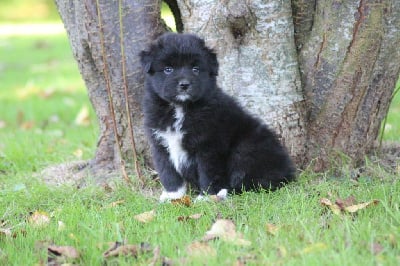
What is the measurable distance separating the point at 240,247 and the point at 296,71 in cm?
214

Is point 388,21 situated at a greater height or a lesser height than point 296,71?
greater

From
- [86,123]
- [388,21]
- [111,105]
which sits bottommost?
[86,123]

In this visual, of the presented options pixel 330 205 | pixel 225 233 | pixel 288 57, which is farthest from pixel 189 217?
pixel 288 57

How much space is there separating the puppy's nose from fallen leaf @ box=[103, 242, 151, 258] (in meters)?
1.41

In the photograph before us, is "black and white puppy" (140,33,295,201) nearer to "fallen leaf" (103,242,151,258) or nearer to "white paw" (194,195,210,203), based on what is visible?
"white paw" (194,195,210,203)

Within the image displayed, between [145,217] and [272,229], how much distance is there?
921 millimetres

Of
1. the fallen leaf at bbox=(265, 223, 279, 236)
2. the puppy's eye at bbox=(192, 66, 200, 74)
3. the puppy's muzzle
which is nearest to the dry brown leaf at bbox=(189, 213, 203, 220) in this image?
the fallen leaf at bbox=(265, 223, 279, 236)

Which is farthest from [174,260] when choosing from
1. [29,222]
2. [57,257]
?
[29,222]

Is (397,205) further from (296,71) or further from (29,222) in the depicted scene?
(29,222)

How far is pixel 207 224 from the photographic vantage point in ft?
13.5

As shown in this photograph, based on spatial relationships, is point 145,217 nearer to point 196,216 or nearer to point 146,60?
point 196,216

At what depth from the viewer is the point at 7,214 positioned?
4.72 metres

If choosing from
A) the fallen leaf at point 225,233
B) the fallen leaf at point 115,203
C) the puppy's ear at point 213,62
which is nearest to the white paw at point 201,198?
the fallen leaf at point 115,203

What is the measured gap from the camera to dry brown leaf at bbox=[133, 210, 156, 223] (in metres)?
4.25
